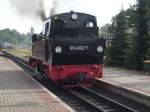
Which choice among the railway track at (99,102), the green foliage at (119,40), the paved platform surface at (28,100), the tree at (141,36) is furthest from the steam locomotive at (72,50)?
the green foliage at (119,40)

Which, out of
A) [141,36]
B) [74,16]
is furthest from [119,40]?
[74,16]

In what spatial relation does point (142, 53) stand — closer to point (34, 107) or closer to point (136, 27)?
point (136, 27)

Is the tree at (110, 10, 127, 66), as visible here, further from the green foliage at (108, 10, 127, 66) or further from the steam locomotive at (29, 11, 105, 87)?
the steam locomotive at (29, 11, 105, 87)

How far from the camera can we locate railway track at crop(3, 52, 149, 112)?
14.6 metres

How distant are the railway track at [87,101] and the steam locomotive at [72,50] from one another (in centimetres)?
44

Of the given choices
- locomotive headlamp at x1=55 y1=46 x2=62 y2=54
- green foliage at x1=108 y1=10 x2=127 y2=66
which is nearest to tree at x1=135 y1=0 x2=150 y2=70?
green foliage at x1=108 y1=10 x2=127 y2=66

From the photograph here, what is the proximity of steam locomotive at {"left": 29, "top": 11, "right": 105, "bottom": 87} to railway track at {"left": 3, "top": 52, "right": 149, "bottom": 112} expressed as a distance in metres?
0.44

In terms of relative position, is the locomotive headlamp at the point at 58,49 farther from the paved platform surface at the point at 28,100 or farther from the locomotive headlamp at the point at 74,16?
the locomotive headlamp at the point at 74,16

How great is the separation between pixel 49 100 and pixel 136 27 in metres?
16.6

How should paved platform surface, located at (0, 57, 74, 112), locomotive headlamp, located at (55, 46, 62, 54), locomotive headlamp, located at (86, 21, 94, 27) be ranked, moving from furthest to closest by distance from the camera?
locomotive headlamp, located at (86, 21, 94, 27) < locomotive headlamp, located at (55, 46, 62, 54) < paved platform surface, located at (0, 57, 74, 112)

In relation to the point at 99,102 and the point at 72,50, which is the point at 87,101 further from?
the point at 72,50

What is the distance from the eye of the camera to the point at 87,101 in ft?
51.9

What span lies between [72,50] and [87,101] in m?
3.39

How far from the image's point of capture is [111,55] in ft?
113
